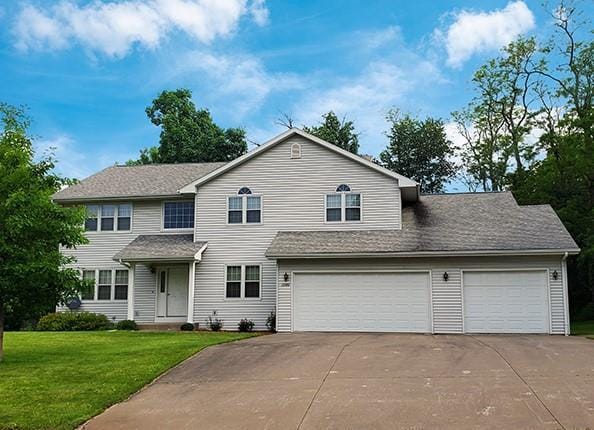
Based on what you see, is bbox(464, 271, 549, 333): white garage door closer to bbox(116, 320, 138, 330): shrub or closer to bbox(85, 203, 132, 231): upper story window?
bbox(116, 320, 138, 330): shrub

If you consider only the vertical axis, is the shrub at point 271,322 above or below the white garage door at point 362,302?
below

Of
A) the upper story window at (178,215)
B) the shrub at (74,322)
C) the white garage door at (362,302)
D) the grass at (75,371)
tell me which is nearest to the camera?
the grass at (75,371)

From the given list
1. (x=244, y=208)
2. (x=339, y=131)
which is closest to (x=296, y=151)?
(x=244, y=208)

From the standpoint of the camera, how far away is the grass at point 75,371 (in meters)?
9.04

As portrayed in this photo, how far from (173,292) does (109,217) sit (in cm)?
417

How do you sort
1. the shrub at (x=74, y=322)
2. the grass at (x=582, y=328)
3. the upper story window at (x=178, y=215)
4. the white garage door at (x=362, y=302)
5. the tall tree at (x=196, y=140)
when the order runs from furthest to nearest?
the tall tree at (x=196, y=140) → the upper story window at (x=178, y=215) → the shrub at (x=74, y=322) → the grass at (x=582, y=328) → the white garage door at (x=362, y=302)

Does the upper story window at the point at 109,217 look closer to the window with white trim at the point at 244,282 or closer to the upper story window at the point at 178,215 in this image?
the upper story window at the point at 178,215

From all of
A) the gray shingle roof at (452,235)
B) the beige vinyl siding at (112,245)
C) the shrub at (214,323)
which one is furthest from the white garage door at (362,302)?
the beige vinyl siding at (112,245)

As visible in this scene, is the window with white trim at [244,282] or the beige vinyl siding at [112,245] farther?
Answer: the beige vinyl siding at [112,245]

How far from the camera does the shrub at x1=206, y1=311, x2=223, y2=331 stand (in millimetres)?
21844

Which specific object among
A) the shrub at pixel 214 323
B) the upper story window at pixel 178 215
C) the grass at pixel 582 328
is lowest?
the grass at pixel 582 328

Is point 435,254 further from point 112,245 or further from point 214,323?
point 112,245

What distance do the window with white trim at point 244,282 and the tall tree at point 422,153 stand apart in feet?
76.8

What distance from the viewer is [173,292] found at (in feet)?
76.4
